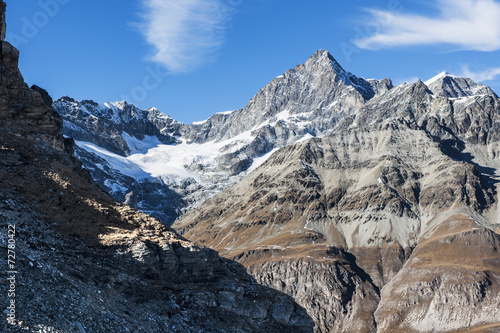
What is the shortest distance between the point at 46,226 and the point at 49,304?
35.4 ft

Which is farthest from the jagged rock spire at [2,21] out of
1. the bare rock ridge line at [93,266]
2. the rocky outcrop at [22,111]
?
the bare rock ridge line at [93,266]

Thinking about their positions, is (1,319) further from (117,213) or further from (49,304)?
(117,213)

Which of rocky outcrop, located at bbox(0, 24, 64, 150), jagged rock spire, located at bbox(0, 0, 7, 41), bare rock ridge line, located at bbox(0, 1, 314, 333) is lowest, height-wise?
bare rock ridge line, located at bbox(0, 1, 314, 333)

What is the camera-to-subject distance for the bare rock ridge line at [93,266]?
3772 cm

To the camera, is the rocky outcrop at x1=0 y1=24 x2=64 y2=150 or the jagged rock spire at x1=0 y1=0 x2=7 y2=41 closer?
the rocky outcrop at x1=0 y1=24 x2=64 y2=150

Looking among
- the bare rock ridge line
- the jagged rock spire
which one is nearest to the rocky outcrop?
the bare rock ridge line

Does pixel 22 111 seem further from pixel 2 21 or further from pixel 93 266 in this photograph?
pixel 93 266

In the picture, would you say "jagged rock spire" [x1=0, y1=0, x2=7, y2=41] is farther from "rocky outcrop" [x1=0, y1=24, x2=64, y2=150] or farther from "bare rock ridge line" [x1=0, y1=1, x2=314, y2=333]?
"bare rock ridge line" [x1=0, y1=1, x2=314, y2=333]

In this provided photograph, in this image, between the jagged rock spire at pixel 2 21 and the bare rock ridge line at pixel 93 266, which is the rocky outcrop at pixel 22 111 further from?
the jagged rock spire at pixel 2 21

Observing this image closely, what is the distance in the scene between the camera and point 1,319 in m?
32.6

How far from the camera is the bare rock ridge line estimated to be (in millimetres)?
37719

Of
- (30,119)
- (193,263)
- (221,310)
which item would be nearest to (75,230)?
(193,263)

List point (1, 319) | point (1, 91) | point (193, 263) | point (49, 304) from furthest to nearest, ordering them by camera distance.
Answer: point (1, 91) < point (193, 263) < point (49, 304) < point (1, 319)

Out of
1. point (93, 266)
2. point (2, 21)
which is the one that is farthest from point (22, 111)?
point (93, 266)
